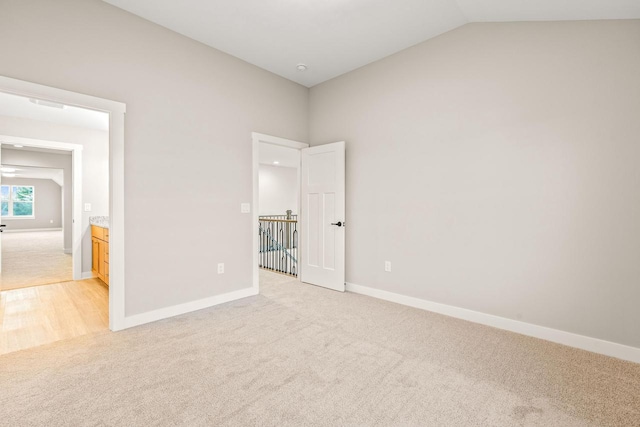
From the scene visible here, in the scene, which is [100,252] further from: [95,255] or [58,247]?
[58,247]

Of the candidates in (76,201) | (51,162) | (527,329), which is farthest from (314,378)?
(51,162)

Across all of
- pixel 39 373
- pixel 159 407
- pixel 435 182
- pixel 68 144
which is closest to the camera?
pixel 159 407

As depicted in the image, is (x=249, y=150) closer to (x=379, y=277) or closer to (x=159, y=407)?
(x=379, y=277)

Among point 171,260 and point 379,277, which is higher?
point 171,260

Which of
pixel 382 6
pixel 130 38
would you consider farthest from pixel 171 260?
pixel 382 6

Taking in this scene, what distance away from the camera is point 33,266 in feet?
17.6

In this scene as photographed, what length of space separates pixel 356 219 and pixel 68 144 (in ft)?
15.4

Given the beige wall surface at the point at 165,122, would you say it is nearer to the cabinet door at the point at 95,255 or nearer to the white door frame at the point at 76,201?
the cabinet door at the point at 95,255

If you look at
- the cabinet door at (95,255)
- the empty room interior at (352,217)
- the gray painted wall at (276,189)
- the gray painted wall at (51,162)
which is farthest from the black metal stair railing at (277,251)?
the gray painted wall at (51,162)

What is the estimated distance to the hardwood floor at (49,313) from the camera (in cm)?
249

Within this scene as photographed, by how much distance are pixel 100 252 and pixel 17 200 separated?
12126 mm

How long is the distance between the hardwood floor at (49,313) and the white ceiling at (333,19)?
9.80 feet

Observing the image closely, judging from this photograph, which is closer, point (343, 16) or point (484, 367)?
point (484, 367)

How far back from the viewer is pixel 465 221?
9.61 feet
